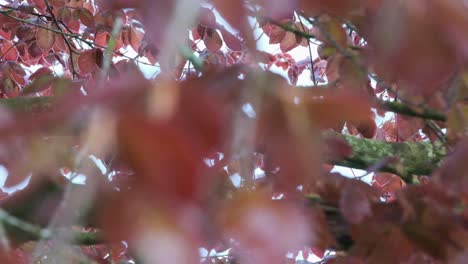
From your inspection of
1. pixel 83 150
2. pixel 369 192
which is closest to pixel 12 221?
pixel 83 150

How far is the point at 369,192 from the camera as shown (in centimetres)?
85

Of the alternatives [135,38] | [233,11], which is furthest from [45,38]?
[233,11]

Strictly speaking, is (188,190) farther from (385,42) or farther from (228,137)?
(385,42)

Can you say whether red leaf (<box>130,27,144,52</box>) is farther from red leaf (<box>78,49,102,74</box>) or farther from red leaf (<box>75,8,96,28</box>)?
red leaf (<box>78,49,102,74</box>)

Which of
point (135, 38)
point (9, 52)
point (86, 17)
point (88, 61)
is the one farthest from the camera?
point (9, 52)

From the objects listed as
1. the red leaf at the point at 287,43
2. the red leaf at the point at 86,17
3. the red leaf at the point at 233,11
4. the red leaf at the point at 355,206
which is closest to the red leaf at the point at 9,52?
the red leaf at the point at 86,17

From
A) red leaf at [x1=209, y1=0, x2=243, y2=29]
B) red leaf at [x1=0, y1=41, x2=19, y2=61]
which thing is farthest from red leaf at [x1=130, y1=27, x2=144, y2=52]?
red leaf at [x1=209, y1=0, x2=243, y2=29]

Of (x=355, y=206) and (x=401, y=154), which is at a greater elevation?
(x=401, y=154)

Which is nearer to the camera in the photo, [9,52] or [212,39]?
[212,39]

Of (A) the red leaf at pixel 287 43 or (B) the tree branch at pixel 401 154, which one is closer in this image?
(B) the tree branch at pixel 401 154

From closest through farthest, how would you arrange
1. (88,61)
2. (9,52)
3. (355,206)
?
(355,206)
(88,61)
(9,52)

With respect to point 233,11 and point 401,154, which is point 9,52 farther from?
point 233,11

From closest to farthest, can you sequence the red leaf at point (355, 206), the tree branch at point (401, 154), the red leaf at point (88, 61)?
the red leaf at point (355, 206) → the tree branch at point (401, 154) → the red leaf at point (88, 61)

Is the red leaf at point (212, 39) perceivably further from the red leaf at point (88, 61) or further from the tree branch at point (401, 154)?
the tree branch at point (401, 154)
